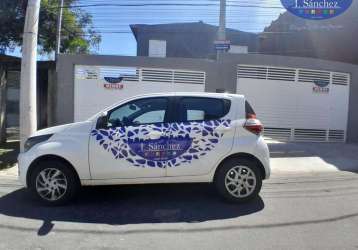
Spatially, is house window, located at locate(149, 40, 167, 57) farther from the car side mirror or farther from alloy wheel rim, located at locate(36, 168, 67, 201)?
alloy wheel rim, located at locate(36, 168, 67, 201)

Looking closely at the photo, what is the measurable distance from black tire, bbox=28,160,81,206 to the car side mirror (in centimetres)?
77

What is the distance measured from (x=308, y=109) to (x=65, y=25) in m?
16.0

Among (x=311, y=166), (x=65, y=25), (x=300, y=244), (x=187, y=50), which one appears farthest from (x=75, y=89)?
(x=187, y=50)

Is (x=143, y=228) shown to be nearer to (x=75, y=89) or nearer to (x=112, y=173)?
(x=112, y=173)

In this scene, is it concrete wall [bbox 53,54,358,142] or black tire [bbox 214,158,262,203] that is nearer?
black tire [bbox 214,158,262,203]

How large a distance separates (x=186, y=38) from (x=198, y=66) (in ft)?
55.2

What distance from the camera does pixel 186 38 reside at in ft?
100

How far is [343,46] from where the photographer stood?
20703mm

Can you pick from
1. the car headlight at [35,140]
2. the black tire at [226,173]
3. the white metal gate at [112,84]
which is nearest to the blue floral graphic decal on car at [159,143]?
the black tire at [226,173]

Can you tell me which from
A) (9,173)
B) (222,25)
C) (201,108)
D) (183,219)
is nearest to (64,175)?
(183,219)

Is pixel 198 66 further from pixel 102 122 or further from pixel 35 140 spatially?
pixel 35 140

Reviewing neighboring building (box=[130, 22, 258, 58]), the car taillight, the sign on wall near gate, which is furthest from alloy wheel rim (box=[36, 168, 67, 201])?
neighboring building (box=[130, 22, 258, 58])

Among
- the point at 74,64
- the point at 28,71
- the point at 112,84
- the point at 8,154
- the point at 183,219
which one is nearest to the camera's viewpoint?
the point at 183,219

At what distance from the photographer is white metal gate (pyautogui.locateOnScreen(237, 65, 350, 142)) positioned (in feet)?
47.6
